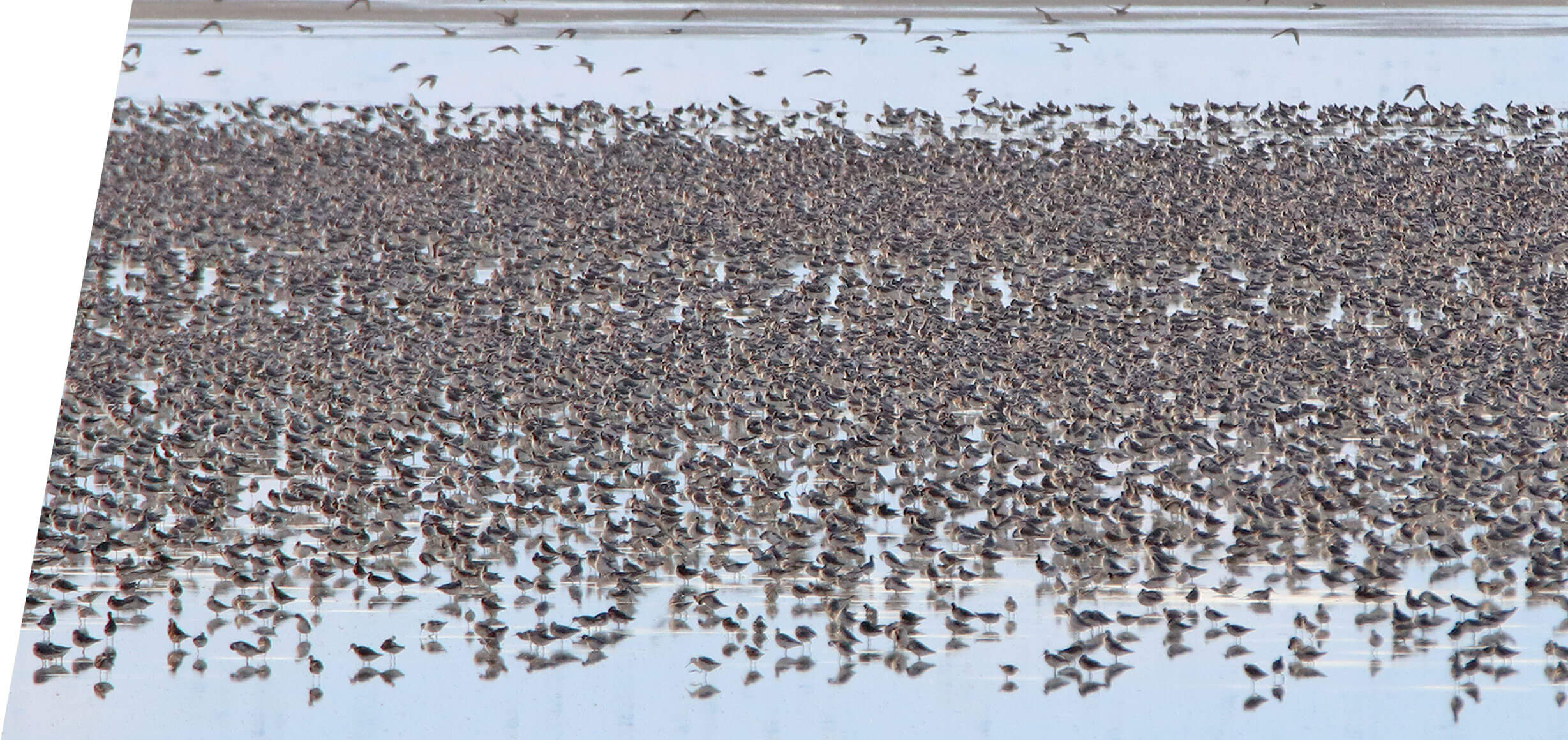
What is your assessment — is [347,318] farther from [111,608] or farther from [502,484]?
[111,608]

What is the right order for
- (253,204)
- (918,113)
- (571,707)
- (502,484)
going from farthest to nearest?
(918,113), (253,204), (502,484), (571,707)

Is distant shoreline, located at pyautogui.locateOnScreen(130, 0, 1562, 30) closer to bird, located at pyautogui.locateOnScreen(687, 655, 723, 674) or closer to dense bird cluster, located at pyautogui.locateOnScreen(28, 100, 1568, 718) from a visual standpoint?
dense bird cluster, located at pyautogui.locateOnScreen(28, 100, 1568, 718)

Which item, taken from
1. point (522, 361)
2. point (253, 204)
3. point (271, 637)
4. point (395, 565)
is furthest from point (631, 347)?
point (253, 204)

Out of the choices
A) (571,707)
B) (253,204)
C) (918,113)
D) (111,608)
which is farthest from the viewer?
(918,113)

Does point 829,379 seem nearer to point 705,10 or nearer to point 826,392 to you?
point 826,392

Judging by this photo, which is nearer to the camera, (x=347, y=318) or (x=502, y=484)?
(x=502, y=484)

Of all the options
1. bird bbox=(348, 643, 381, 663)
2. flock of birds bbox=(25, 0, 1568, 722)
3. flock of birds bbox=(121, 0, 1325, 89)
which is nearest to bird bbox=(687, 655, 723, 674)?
flock of birds bbox=(25, 0, 1568, 722)
